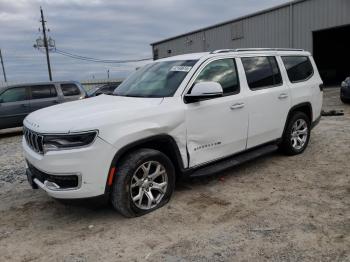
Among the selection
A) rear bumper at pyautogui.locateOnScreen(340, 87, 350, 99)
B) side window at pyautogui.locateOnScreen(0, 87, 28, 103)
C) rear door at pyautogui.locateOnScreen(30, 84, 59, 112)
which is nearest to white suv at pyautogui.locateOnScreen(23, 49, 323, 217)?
rear door at pyautogui.locateOnScreen(30, 84, 59, 112)

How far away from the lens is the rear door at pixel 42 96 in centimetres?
1117

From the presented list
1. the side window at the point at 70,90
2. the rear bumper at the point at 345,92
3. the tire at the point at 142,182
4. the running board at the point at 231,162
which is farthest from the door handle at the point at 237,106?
the rear bumper at the point at 345,92

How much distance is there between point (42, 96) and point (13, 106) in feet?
3.10

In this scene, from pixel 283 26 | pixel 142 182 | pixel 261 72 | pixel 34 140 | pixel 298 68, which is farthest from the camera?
pixel 283 26

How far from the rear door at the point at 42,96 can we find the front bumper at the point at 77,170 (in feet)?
26.7

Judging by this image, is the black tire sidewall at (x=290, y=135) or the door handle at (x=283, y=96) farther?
the black tire sidewall at (x=290, y=135)

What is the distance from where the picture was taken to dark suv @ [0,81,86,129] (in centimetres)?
1080

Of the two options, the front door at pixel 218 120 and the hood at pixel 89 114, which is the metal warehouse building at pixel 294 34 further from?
the hood at pixel 89 114

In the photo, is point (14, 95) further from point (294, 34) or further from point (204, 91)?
point (294, 34)

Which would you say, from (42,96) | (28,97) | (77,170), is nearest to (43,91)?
(42,96)

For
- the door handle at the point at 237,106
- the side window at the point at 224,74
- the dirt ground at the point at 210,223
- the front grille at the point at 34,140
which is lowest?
the dirt ground at the point at 210,223

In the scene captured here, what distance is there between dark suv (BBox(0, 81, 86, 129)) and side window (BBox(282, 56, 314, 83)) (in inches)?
311

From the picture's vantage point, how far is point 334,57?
31.1 m

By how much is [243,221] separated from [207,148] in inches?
42.2
